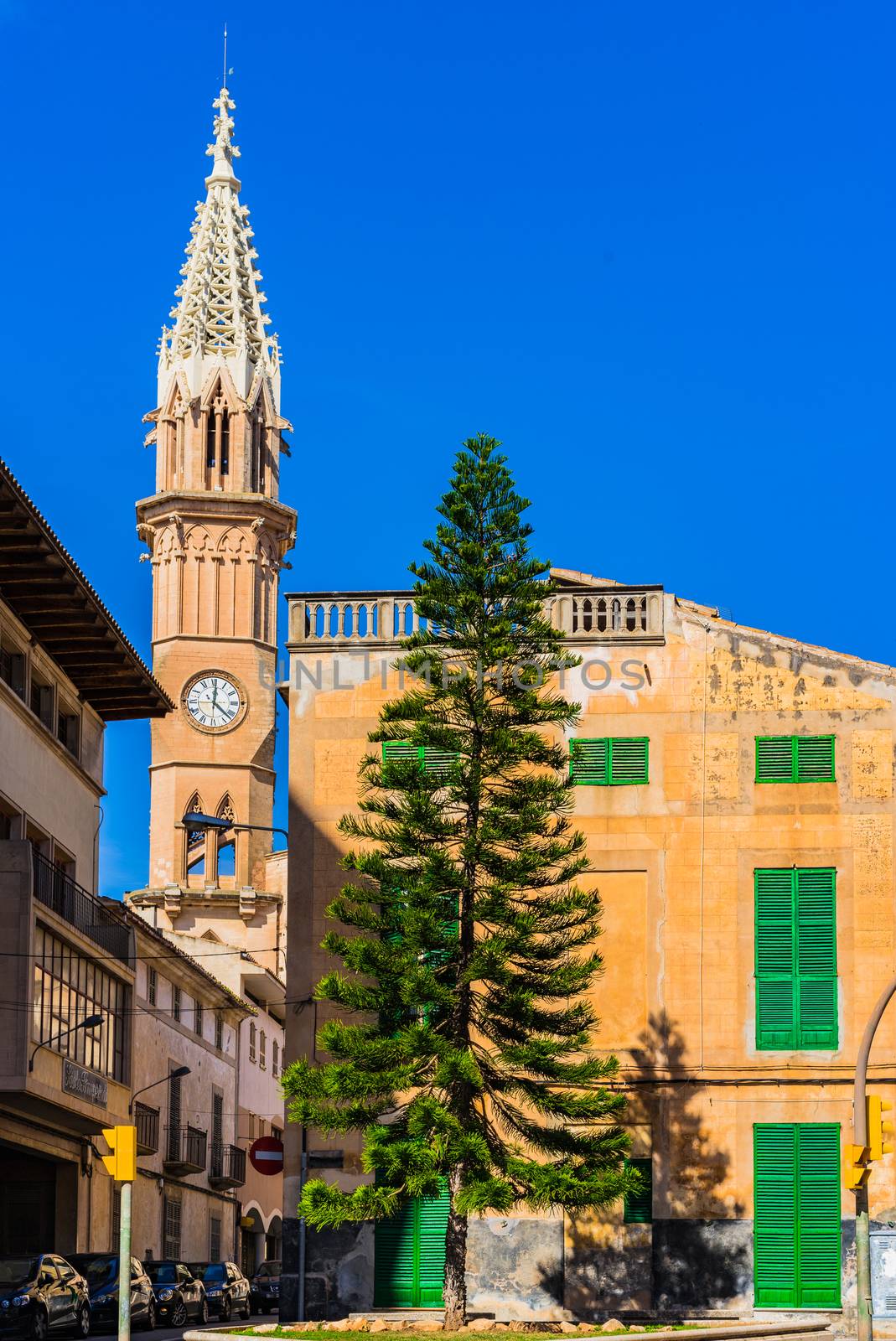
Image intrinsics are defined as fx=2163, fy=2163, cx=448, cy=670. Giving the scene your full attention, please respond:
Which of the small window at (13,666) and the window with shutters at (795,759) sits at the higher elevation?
the small window at (13,666)

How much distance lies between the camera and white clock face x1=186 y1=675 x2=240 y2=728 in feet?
254

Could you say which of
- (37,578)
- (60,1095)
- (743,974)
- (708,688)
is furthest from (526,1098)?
(37,578)

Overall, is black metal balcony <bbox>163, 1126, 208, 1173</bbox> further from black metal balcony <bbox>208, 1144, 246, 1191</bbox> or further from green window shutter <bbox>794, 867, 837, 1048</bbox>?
green window shutter <bbox>794, 867, 837, 1048</bbox>

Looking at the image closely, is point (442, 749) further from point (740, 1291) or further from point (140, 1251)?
point (140, 1251)

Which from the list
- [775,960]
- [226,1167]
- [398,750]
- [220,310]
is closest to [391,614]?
[398,750]

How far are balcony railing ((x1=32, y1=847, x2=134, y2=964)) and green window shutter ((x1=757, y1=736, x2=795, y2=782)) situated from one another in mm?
13057

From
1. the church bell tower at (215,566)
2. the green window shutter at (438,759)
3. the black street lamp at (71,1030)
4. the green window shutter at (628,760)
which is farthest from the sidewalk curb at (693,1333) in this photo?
the church bell tower at (215,566)

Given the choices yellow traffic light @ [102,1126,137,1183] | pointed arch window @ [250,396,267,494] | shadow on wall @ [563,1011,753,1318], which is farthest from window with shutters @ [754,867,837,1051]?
pointed arch window @ [250,396,267,494]

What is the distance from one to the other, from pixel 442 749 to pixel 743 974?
589 centimetres

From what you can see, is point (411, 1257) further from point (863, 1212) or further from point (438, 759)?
point (863, 1212)

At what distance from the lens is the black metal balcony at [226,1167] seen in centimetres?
6197

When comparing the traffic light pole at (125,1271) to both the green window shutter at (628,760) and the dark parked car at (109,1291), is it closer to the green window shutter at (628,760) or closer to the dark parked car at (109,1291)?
the green window shutter at (628,760)

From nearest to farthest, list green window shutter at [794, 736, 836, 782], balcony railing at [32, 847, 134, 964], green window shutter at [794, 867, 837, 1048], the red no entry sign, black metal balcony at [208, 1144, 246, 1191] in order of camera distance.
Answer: the red no entry sign < green window shutter at [794, 867, 837, 1048] < green window shutter at [794, 736, 836, 782] < balcony railing at [32, 847, 134, 964] < black metal balcony at [208, 1144, 246, 1191]

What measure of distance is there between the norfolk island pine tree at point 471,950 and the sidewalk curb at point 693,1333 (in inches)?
57.8
